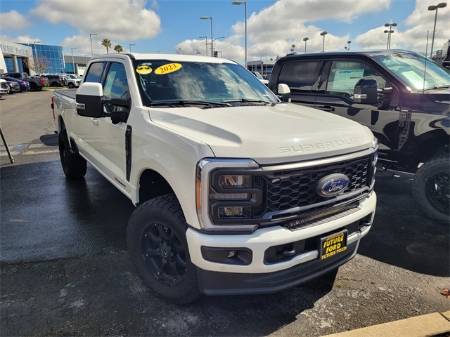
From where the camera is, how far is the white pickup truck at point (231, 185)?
247 centimetres

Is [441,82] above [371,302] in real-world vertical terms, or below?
above

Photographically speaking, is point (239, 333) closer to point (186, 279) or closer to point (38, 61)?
point (186, 279)

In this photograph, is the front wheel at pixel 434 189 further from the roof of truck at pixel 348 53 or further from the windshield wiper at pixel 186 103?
the windshield wiper at pixel 186 103

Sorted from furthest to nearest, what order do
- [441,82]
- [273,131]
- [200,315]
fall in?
[441,82]
[200,315]
[273,131]

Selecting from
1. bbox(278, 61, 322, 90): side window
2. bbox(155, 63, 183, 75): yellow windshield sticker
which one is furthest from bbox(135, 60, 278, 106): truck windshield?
bbox(278, 61, 322, 90): side window

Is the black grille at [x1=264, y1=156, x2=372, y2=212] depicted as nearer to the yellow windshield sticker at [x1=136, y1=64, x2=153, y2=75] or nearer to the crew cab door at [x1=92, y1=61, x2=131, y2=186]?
the crew cab door at [x1=92, y1=61, x2=131, y2=186]

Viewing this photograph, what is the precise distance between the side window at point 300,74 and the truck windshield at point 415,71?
3.49ft

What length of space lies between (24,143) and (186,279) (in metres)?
8.83

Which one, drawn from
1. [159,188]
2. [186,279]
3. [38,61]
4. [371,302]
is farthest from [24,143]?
[38,61]

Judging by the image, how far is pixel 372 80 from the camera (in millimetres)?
4883

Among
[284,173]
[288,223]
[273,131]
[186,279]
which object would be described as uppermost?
[273,131]

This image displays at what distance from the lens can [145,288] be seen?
3.27m

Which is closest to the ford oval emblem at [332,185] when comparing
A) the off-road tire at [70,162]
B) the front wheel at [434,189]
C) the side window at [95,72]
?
the front wheel at [434,189]

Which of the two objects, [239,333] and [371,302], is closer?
[239,333]
